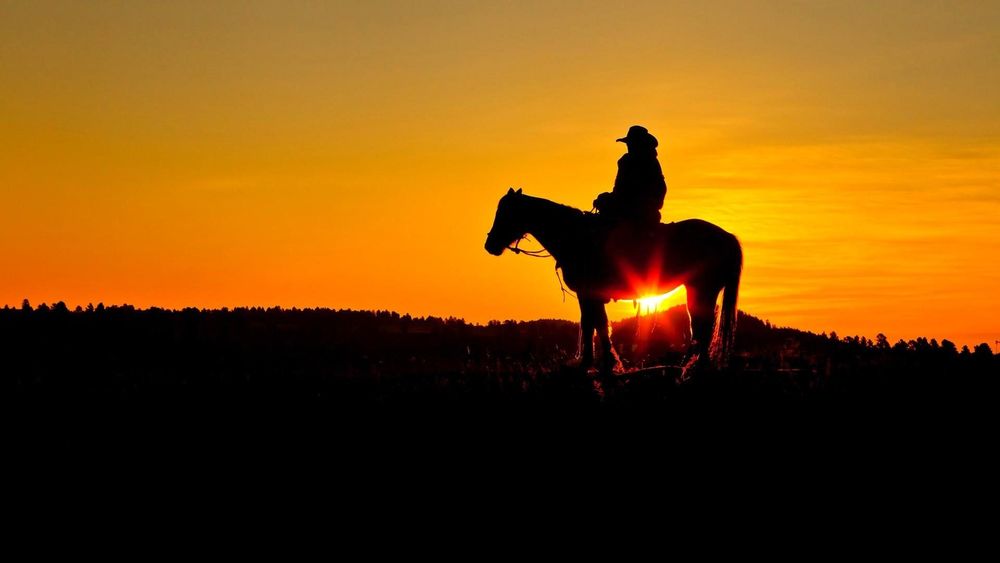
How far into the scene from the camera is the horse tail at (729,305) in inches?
866

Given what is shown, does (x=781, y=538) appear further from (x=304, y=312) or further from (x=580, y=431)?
(x=304, y=312)

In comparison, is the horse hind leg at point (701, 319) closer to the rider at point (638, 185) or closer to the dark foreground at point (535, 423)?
the dark foreground at point (535, 423)

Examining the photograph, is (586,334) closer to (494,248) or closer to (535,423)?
(494,248)

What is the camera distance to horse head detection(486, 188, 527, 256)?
72.9ft

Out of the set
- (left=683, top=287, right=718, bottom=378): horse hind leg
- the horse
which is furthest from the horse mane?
(left=683, top=287, right=718, bottom=378): horse hind leg

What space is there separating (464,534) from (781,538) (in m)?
3.52

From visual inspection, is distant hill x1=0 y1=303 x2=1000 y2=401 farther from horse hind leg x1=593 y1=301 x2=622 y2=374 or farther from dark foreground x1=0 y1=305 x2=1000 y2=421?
horse hind leg x1=593 y1=301 x2=622 y2=374

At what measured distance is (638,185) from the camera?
2136cm

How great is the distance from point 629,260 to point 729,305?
Answer: 191cm

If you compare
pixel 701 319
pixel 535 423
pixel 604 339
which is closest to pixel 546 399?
pixel 535 423

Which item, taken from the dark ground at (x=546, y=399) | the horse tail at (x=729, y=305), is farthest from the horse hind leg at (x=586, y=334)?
the horse tail at (x=729, y=305)

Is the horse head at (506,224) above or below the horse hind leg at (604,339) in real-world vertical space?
above

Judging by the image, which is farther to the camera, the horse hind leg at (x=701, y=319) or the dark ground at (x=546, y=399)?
the horse hind leg at (x=701, y=319)

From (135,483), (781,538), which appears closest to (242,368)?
(135,483)
